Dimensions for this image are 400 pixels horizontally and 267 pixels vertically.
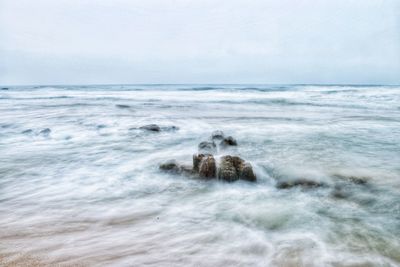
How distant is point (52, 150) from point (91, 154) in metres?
1.19

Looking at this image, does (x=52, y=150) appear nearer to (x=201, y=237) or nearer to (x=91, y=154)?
(x=91, y=154)

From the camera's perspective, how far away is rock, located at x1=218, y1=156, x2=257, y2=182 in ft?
17.6

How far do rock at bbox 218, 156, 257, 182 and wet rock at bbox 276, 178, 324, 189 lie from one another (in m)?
0.44

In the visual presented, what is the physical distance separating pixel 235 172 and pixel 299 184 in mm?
997

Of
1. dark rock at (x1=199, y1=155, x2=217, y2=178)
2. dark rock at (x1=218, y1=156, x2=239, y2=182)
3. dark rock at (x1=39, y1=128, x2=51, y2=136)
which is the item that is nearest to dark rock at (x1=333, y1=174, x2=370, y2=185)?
dark rock at (x1=218, y1=156, x2=239, y2=182)

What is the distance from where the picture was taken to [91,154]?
7914 millimetres

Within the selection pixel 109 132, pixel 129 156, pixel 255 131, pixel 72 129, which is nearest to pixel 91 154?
pixel 129 156

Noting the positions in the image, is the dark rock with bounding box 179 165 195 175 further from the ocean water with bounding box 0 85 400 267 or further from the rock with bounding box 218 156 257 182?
the rock with bounding box 218 156 257 182

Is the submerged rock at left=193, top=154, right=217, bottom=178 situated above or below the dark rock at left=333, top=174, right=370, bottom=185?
above

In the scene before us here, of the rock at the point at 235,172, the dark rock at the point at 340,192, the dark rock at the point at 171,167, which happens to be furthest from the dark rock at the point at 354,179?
the dark rock at the point at 171,167

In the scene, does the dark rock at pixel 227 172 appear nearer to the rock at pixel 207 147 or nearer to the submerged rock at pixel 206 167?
the submerged rock at pixel 206 167

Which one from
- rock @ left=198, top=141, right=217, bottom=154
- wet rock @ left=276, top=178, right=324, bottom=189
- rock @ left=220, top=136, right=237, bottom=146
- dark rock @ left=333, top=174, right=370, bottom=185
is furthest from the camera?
rock @ left=220, top=136, right=237, bottom=146

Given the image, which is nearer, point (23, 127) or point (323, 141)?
point (323, 141)

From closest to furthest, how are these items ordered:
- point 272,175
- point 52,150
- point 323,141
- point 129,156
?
point 272,175, point 129,156, point 52,150, point 323,141
